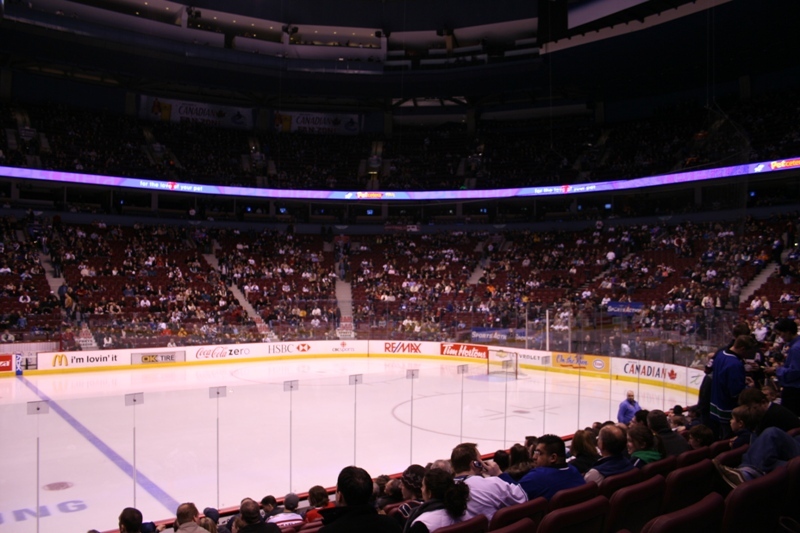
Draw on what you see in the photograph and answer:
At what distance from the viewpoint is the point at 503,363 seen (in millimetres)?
21359

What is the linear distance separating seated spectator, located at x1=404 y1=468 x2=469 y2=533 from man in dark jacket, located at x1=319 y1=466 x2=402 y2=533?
54 cm

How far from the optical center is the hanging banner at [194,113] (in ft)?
130

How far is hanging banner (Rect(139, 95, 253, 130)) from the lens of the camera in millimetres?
39656

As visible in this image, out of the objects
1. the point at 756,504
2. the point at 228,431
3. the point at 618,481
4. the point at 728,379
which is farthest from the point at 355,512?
the point at 228,431

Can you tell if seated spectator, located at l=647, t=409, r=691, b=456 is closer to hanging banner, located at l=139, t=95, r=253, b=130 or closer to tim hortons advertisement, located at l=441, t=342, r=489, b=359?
tim hortons advertisement, located at l=441, t=342, r=489, b=359

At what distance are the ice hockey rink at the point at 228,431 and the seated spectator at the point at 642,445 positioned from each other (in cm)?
554

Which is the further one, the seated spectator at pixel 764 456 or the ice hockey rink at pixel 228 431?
the ice hockey rink at pixel 228 431

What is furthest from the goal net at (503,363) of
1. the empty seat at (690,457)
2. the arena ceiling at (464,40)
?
the empty seat at (690,457)

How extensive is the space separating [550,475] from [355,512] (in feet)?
6.95

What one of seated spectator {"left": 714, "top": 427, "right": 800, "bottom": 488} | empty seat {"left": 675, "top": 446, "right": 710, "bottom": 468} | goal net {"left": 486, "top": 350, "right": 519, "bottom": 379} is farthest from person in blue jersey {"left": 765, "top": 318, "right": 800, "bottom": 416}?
goal net {"left": 486, "top": 350, "right": 519, "bottom": 379}

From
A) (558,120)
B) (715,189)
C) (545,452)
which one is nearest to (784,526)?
(545,452)

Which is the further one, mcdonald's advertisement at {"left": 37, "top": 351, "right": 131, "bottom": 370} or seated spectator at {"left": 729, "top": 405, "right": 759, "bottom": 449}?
mcdonald's advertisement at {"left": 37, "top": 351, "right": 131, "bottom": 370}

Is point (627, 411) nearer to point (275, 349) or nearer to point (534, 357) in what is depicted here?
point (534, 357)

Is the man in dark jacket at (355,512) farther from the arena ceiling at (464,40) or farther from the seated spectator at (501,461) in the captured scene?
the arena ceiling at (464,40)
